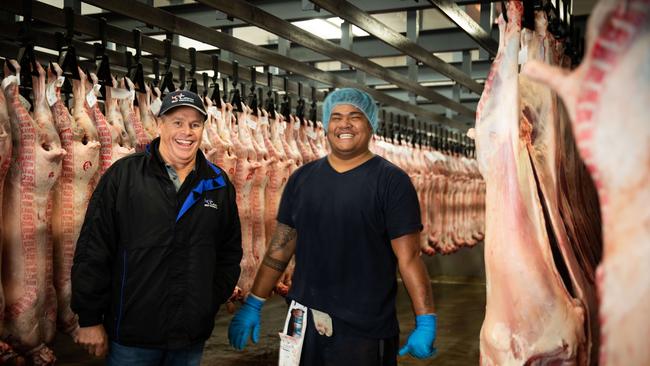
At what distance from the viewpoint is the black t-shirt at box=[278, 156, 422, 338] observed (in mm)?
3361

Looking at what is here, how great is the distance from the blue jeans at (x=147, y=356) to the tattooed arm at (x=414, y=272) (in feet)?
3.83

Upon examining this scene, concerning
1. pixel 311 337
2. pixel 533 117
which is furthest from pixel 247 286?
pixel 533 117

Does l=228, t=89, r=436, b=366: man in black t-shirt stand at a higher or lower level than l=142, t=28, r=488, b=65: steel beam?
lower

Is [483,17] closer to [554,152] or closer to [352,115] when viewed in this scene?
[352,115]

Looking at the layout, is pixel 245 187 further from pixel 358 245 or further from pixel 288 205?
pixel 358 245

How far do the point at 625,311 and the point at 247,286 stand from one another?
4.32 metres

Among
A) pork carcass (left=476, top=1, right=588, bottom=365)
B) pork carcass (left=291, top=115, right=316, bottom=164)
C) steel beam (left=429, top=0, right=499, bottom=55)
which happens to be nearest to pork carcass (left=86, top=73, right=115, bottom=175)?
steel beam (left=429, top=0, right=499, bottom=55)

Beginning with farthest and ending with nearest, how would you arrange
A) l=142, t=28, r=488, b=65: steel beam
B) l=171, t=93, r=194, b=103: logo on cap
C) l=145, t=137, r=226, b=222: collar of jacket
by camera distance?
l=142, t=28, r=488, b=65: steel beam → l=171, t=93, r=194, b=103: logo on cap → l=145, t=137, r=226, b=222: collar of jacket

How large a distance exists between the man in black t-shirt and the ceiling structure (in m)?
1.04

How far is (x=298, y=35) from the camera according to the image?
16.3 ft

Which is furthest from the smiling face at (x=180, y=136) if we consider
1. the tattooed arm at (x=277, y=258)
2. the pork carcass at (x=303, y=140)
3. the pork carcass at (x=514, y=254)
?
the pork carcass at (x=303, y=140)

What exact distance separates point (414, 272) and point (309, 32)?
8.22ft

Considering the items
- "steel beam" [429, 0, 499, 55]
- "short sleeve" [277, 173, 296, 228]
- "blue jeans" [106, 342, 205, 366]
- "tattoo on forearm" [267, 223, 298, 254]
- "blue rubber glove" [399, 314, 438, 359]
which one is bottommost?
"blue jeans" [106, 342, 205, 366]

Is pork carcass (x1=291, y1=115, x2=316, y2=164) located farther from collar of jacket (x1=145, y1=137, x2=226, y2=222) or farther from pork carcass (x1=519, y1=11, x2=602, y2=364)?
pork carcass (x1=519, y1=11, x2=602, y2=364)
